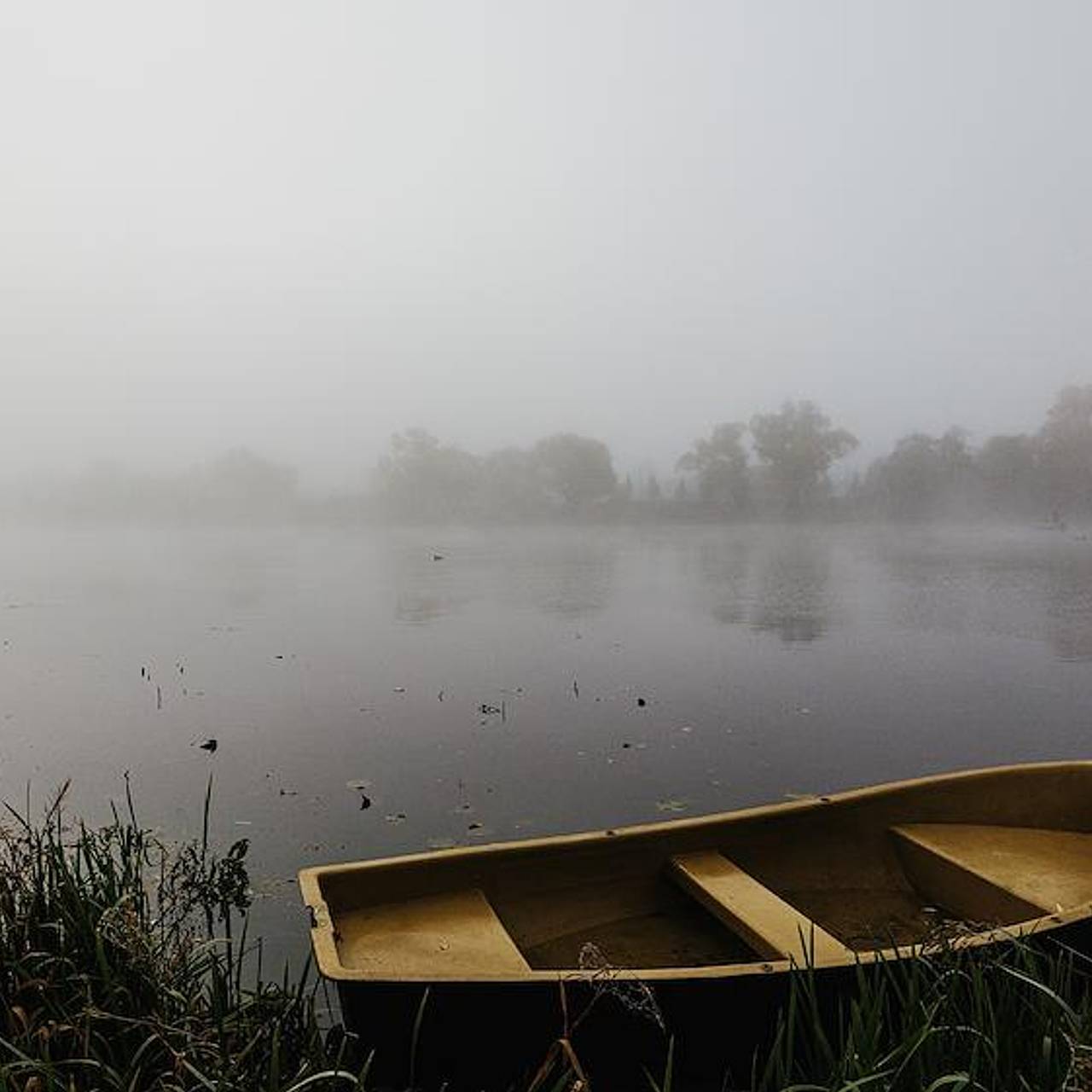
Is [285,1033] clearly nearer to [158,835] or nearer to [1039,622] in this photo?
[158,835]

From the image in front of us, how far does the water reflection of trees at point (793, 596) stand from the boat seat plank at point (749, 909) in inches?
806

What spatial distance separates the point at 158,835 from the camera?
25.5 ft

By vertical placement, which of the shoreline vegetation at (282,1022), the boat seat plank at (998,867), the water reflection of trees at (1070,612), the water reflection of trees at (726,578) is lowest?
the water reflection of trees at (1070,612)

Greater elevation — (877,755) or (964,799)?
(964,799)

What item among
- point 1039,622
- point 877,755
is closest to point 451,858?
point 877,755

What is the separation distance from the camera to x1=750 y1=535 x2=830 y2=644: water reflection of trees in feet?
91.6

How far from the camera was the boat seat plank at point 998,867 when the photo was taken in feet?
15.4

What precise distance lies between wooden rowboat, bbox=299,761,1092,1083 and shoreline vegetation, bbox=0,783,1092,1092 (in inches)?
6.0

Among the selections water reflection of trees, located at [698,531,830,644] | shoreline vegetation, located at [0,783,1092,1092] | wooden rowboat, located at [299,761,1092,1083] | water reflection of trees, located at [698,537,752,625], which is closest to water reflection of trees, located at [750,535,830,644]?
water reflection of trees, located at [698,531,830,644]

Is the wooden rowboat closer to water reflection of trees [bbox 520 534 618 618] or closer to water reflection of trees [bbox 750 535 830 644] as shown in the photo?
water reflection of trees [bbox 750 535 830 644]

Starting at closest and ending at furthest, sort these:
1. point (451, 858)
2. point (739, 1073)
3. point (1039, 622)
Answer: point (739, 1073)
point (451, 858)
point (1039, 622)

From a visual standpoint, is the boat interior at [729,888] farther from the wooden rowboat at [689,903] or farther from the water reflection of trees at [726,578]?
the water reflection of trees at [726,578]

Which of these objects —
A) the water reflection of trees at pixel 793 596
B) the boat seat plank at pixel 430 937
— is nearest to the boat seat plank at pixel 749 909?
the boat seat plank at pixel 430 937

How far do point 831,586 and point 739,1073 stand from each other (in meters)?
46.7
